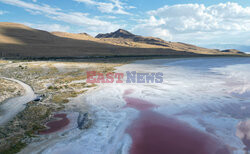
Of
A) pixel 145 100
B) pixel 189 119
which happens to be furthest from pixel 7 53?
pixel 189 119

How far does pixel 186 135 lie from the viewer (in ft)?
38.4

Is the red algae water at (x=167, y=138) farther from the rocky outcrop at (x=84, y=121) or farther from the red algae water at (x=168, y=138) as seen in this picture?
the rocky outcrop at (x=84, y=121)

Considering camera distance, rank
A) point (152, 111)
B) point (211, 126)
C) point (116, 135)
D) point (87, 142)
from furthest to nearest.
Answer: point (152, 111) < point (211, 126) < point (116, 135) < point (87, 142)

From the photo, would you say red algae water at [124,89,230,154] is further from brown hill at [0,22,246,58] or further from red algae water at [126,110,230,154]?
brown hill at [0,22,246,58]

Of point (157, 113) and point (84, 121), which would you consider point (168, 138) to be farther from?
point (84, 121)

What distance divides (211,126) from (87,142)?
865cm

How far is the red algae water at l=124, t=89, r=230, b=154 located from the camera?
10078mm

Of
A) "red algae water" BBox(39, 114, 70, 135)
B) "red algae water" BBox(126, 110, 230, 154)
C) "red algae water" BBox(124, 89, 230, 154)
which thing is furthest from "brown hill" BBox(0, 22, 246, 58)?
"red algae water" BBox(126, 110, 230, 154)

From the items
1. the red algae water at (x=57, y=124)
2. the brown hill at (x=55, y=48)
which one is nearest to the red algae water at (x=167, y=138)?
the red algae water at (x=57, y=124)

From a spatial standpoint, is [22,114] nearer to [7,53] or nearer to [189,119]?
[189,119]

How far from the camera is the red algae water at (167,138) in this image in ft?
33.1

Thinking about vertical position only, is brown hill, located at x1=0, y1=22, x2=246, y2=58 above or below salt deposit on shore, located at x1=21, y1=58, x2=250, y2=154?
above

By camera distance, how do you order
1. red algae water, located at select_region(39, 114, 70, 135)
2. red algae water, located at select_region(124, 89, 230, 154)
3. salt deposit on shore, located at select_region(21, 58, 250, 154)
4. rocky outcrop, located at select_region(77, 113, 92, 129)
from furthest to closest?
rocky outcrop, located at select_region(77, 113, 92, 129) < red algae water, located at select_region(39, 114, 70, 135) < salt deposit on shore, located at select_region(21, 58, 250, 154) < red algae water, located at select_region(124, 89, 230, 154)

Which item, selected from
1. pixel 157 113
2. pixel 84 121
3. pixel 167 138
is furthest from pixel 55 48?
→ pixel 167 138
